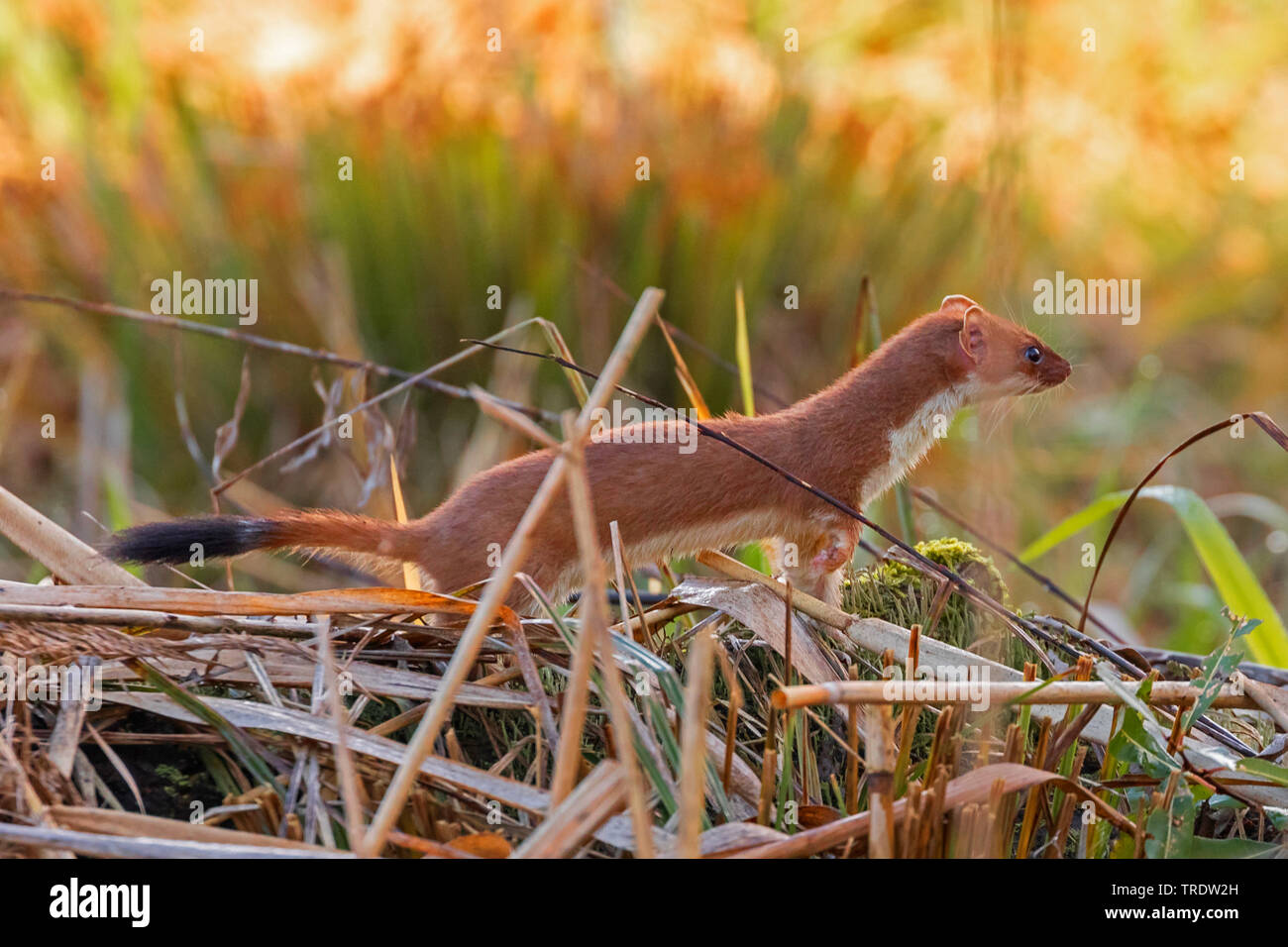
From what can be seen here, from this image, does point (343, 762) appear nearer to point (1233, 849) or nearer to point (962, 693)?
point (962, 693)

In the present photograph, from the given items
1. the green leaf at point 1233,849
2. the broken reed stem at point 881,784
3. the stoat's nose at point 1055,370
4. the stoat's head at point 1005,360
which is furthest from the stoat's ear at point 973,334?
the broken reed stem at point 881,784

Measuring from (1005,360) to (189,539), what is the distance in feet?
5.97

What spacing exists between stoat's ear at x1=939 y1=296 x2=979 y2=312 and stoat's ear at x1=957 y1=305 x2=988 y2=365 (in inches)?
0.6

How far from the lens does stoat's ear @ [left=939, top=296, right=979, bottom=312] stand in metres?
3.02

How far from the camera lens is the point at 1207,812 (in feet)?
6.05

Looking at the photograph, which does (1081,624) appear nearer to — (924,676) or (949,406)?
(924,676)

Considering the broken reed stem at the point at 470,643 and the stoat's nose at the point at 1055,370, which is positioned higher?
the stoat's nose at the point at 1055,370

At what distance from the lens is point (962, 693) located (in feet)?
5.13

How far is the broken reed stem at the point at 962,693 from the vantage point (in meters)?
1.42

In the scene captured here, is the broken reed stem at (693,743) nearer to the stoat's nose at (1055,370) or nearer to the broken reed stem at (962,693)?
the broken reed stem at (962,693)

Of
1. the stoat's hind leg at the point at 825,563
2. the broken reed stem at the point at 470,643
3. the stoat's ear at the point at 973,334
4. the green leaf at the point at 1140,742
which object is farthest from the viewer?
the stoat's ear at the point at 973,334

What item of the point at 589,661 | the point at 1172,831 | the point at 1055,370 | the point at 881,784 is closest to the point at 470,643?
the point at 589,661

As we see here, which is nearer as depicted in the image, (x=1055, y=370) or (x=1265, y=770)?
(x=1265, y=770)

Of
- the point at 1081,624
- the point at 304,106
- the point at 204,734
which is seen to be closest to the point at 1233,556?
the point at 1081,624
